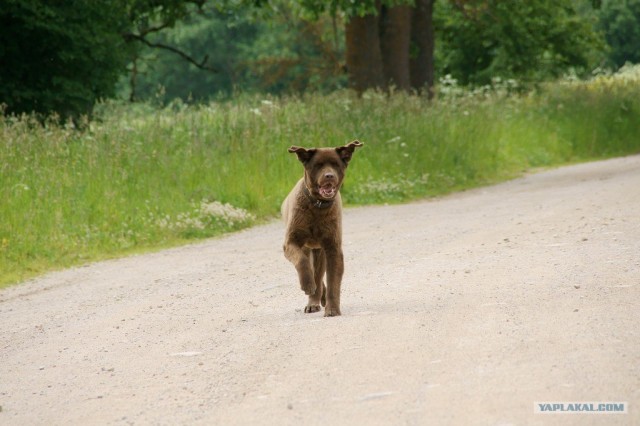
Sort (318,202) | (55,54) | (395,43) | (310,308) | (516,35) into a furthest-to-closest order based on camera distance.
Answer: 1. (516,35)
2. (395,43)
3. (55,54)
4. (310,308)
5. (318,202)

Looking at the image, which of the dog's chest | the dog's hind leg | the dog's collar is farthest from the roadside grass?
the dog's collar

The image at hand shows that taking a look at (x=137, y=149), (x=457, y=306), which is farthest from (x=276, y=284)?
(x=137, y=149)

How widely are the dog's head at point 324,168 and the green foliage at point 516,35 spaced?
89.8 ft

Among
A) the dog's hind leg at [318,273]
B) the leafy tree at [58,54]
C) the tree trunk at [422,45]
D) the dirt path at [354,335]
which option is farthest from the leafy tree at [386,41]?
the dog's hind leg at [318,273]

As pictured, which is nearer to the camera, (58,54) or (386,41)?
(58,54)

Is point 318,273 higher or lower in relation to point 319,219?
lower

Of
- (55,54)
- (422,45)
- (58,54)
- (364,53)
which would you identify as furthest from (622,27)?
(58,54)

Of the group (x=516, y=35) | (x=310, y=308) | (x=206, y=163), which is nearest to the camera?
(x=310, y=308)

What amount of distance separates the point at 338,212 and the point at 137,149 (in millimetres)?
8911

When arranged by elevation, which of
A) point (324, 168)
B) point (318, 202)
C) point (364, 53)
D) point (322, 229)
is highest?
point (364, 53)

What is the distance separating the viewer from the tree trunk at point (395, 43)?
97.9 ft

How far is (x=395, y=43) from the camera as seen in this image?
98.1 feet

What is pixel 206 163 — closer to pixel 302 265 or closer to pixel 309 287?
pixel 309 287

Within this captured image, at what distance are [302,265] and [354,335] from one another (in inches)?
45.2
